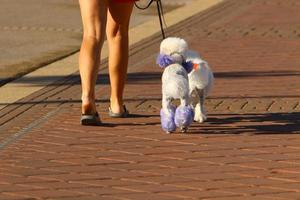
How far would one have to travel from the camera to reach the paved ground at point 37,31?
12289mm

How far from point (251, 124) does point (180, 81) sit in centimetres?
87

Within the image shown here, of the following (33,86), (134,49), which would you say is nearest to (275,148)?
(33,86)

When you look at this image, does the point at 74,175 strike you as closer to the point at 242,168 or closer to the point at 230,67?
the point at 242,168

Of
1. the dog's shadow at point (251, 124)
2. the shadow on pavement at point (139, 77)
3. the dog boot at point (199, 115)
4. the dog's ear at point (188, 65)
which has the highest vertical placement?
the dog's ear at point (188, 65)

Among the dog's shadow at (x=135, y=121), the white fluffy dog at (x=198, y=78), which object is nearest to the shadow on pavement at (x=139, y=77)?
the dog's shadow at (x=135, y=121)

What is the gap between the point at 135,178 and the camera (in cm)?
687

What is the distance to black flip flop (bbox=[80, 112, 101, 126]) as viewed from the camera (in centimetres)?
Result: 851

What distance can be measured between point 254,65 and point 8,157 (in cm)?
493

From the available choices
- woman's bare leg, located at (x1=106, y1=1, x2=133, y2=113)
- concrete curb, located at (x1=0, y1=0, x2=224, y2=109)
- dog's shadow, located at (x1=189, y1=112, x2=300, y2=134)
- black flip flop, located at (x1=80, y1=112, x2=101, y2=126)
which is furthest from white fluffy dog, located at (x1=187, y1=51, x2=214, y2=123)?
concrete curb, located at (x1=0, y1=0, x2=224, y2=109)

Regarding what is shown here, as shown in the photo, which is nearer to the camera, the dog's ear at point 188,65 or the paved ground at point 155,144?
the paved ground at point 155,144

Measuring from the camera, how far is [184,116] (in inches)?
316

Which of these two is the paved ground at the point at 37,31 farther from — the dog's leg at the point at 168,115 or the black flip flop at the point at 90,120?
the dog's leg at the point at 168,115

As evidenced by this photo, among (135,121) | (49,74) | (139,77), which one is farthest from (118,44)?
(49,74)

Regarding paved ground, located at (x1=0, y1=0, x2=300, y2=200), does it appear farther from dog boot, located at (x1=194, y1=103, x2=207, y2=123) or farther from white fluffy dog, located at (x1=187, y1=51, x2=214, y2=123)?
white fluffy dog, located at (x1=187, y1=51, x2=214, y2=123)
